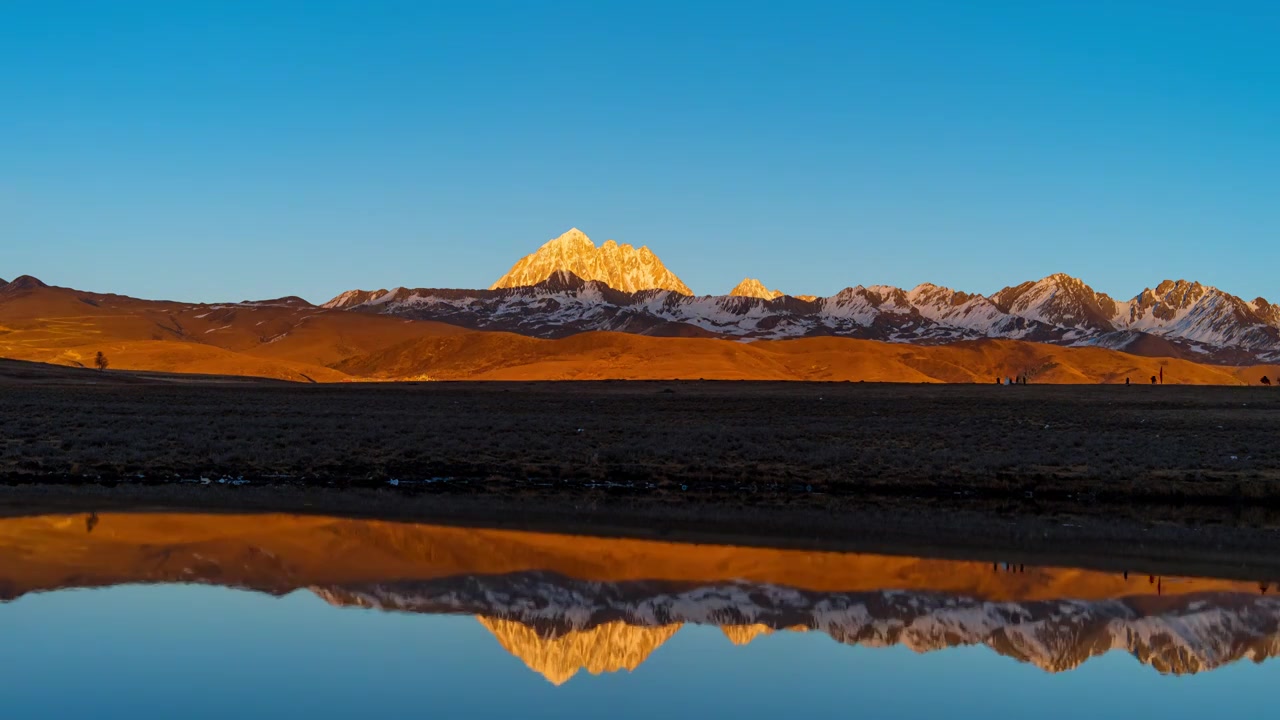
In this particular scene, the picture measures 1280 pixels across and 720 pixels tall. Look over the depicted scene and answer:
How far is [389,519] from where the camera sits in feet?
73.9

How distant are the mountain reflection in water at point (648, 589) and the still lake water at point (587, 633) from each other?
5 centimetres

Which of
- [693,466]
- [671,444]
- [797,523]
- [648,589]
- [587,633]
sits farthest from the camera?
[671,444]

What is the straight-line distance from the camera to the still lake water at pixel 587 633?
10.8 m

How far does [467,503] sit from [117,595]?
11589mm

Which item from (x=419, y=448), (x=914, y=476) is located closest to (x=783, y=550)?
(x=914, y=476)

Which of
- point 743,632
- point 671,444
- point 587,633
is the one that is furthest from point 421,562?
point 671,444

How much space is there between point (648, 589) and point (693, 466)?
55.4 feet

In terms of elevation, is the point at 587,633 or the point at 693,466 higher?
the point at 693,466

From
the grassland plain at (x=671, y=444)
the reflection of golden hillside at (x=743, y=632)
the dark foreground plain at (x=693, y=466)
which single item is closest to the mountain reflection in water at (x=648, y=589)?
the reflection of golden hillside at (x=743, y=632)

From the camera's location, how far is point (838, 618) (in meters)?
14.6

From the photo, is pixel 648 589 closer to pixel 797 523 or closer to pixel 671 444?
pixel 797 523

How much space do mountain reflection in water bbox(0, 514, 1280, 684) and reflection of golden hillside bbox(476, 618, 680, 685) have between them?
30mm

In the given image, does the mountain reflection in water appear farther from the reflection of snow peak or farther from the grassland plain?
the grassland plain

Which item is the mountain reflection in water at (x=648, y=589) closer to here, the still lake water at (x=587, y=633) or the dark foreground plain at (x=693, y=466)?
the still lake water at (x=587, y=633)
